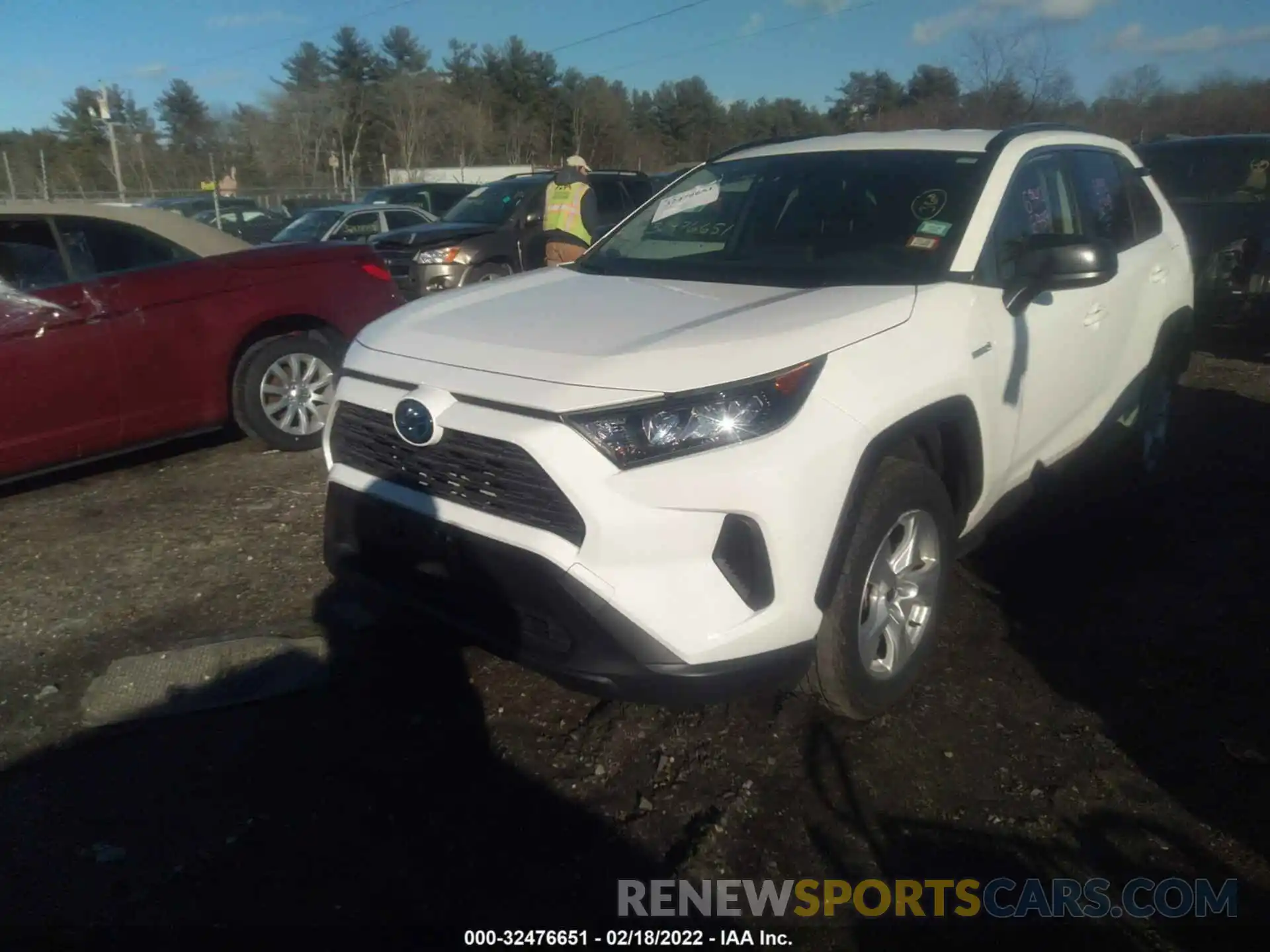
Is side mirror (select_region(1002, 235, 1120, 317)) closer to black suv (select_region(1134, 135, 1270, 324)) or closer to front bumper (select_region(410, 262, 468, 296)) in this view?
black suv (select_region(1134, 135, 1270, 324))

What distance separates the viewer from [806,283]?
3.32 meters

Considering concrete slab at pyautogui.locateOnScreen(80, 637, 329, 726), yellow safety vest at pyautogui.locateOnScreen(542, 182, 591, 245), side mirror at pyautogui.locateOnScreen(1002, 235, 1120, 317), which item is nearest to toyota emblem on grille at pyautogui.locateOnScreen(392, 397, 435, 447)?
concrete slab at pyautogui.locateOnScreen(80, 637, 329, 726)

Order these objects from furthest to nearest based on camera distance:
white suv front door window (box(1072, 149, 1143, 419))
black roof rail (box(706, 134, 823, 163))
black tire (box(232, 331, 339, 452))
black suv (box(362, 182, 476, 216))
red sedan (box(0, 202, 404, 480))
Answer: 1. black suv (box(362, 182, 476, 216))
2. black tire (box(232, 331, 339, 452))
3. red sedan (box(0, 202, 404, 480))
4. black roof rail (box(706, 134, 823, 163))
5. white suv front door window (box(1072, 149, 1143, 419))

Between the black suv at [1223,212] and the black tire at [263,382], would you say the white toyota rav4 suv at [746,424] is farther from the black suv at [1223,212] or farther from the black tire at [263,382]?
the black suv at [1223,212]

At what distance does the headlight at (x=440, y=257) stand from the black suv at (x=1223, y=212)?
6507 mm

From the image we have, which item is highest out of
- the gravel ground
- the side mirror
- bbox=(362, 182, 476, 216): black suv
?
the side mirror

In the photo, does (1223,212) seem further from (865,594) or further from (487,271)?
(865,594)

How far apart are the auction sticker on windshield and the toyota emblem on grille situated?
6.09 ft

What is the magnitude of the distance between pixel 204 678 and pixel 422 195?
1407 cm

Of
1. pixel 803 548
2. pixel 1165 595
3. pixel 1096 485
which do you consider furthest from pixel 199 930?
pixel 1096 485

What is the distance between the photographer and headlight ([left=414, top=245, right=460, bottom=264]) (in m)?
10.4

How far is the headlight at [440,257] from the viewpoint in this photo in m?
10.4

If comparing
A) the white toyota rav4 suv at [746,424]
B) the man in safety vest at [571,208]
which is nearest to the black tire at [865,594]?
the white toyota rav4 suv at [746,424]

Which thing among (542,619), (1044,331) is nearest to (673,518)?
(542,619)
